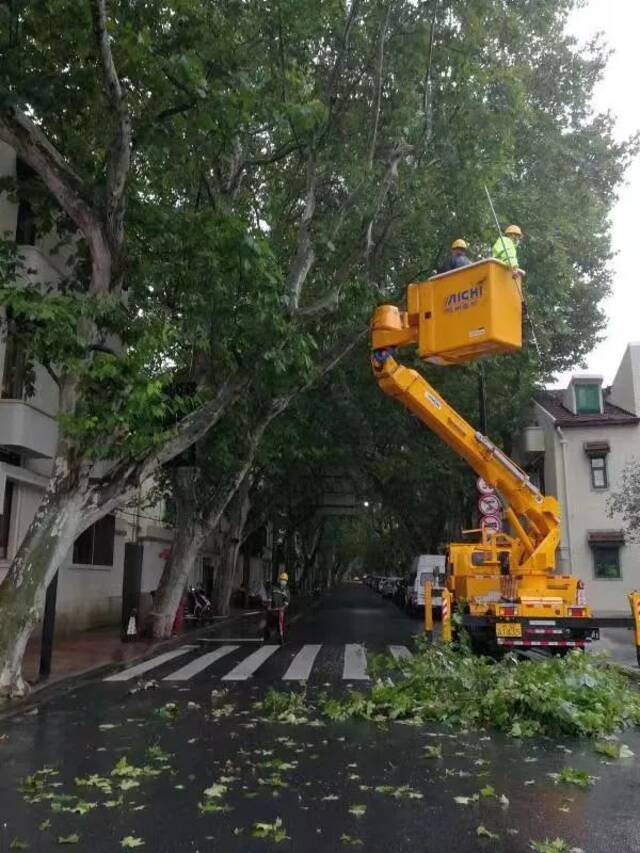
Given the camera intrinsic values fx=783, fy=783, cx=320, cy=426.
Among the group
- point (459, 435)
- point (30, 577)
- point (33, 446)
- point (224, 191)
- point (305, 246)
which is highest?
point (224, 191)

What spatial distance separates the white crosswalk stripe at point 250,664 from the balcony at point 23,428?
6.32 metres

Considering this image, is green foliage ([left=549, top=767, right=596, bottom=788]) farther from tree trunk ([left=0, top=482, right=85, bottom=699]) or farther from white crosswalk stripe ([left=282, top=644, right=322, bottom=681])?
tree trunk ([left=0, top=482, right=85, bottom=699])

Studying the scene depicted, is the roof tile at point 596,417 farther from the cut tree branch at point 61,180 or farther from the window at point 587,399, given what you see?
the cut tree branch at point 61,180

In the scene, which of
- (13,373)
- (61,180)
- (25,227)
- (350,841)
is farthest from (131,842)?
(25,227)

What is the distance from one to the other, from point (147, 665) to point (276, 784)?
9.04m

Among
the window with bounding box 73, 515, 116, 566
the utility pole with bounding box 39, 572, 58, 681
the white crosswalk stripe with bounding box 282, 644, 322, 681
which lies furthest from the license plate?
the window with bounding box 73, 515, 116, 566

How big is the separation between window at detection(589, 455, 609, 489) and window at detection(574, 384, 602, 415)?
1902 mm

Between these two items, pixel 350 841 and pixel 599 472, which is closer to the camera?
pixel 350 841

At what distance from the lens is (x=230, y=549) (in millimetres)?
28391

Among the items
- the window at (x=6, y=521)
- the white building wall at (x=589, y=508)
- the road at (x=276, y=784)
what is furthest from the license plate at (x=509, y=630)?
the white building wall at (x=589, y=508)

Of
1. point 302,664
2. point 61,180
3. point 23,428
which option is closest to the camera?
point 61,180

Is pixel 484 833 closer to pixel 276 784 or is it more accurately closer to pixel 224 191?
pixel 276 784

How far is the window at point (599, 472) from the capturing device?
28.8 metres

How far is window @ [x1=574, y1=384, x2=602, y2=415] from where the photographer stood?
2998 cm
